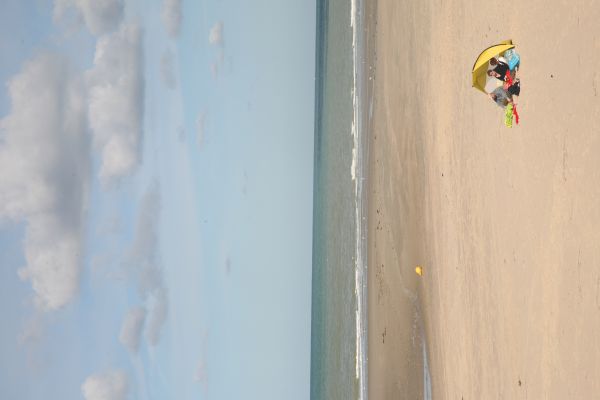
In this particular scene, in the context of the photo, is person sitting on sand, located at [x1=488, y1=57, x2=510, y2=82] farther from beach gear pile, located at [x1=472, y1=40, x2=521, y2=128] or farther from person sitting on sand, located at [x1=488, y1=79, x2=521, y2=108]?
person sitting on sand, located at [x1=488, y1=79, x2=521, y2=108]

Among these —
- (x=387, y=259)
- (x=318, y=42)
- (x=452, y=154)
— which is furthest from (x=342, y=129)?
(x=452, y=154)

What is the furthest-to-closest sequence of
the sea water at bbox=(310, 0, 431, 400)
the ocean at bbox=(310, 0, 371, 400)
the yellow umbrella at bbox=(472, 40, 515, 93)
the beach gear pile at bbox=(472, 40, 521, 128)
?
the ocean at bbox=(310, 0, 371, 400), the sea water at bbox=(310, 0, 431, 400), the yellow umbrella at bbox=(472, 40, 515, 93), the beach gear pile at bbox=(472, 40, 521, 128)

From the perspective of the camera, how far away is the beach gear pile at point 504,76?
8.29m

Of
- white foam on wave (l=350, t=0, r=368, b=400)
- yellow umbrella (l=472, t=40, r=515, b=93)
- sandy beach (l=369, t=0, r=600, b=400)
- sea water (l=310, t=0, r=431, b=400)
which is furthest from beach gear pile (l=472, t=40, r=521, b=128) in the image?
white foam on wave (l=350, t=0, r=368, b=400)

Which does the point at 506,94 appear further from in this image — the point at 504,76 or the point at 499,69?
the point at 499,69

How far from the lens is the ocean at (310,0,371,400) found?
2172 cm

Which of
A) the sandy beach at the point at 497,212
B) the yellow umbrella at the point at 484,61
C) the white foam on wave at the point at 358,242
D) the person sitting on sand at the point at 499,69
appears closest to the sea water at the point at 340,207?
the white foam on wave at the point at 358,242

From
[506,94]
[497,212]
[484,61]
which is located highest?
[484,61]

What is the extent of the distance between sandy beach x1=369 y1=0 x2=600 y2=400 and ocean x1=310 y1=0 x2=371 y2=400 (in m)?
5.94

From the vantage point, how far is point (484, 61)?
892 centimetres

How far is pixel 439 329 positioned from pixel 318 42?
90.6 ft

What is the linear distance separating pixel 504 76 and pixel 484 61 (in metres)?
0.62

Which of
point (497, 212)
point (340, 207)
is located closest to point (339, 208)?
point (340, 207)

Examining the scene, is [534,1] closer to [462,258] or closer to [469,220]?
[469,220]
